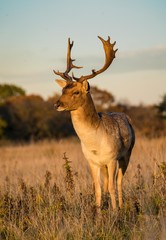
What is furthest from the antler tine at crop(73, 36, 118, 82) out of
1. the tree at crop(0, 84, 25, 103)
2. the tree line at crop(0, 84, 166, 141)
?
the tree at crop(0, 84, 25, 103)

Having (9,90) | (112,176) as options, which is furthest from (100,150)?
(9,90)

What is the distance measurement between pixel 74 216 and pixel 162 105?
37.7 metres

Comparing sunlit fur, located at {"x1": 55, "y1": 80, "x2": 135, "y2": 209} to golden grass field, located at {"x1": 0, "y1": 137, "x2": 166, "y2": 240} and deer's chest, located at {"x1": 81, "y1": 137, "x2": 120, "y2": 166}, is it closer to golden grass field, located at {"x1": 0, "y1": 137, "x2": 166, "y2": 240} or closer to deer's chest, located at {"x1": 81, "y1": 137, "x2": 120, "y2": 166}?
deer's chest, located at {"x1": 81, "y1": 137, "x2": 120, "y2": 166}

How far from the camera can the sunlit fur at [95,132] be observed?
28.1 ft

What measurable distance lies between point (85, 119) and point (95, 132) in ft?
0.89

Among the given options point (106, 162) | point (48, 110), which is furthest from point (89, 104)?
point (48, 110)

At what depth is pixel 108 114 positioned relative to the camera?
9812mm

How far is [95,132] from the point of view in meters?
8.85

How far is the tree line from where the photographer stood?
44938mm

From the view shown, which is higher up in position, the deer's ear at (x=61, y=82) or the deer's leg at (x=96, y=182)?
the deer's ear at (x=61, y=82)

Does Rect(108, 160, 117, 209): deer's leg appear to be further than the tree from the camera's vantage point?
No

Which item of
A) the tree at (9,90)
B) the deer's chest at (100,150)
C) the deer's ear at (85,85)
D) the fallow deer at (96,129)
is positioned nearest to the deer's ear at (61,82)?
the fallow deer at (96,129)

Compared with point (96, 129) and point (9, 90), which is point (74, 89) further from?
point (9, 90)

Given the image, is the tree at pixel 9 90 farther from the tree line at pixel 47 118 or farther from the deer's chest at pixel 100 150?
the deer's chest at pixel 100 150
